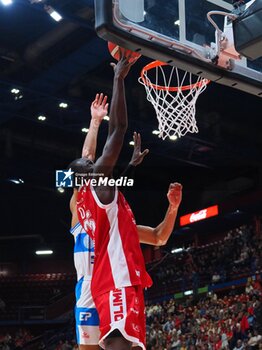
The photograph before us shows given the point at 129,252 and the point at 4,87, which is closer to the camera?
the point at 129,252

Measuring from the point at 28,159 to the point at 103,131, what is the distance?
11.5 ft

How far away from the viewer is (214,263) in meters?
20.4

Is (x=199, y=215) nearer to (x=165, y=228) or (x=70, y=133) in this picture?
(x=70, y=133)

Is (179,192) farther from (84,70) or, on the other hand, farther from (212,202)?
(212,202)

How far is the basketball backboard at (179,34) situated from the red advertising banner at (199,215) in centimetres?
1743

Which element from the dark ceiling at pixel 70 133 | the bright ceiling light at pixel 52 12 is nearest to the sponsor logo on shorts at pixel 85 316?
the bright ceiling light at pixel 52 12

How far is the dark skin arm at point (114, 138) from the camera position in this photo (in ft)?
11.9

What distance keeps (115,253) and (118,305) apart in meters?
0.30

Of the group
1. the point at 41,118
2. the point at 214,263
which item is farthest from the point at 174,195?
the point at 214,263

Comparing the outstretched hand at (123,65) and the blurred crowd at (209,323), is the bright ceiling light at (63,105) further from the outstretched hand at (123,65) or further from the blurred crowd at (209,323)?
the outstretched hand at (123,65)

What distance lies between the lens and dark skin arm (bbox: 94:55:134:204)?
11.9ft

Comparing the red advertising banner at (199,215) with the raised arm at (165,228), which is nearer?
the raised arm at (165,228)

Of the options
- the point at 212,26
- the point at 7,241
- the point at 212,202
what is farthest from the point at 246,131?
the point at 212,26

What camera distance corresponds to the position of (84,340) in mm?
4051
